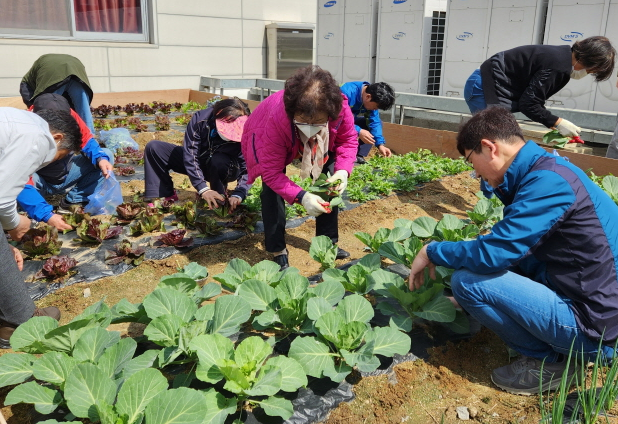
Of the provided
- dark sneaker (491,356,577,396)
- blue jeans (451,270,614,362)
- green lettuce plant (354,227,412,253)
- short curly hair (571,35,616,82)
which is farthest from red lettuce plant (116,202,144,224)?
short curly hair (571,35,616,82)

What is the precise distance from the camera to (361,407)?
2020 mm

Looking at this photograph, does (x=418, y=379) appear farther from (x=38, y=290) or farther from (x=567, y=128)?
(x=567, y=128)

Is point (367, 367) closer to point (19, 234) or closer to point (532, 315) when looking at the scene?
point (532, 315)

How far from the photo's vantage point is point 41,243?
350 centimetres

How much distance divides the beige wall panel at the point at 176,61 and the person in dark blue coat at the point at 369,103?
20.6ft

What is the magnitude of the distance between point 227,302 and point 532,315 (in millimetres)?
1286

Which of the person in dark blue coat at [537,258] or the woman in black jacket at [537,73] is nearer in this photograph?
the person in dark blue coat at [537,258]

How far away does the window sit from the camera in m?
8.51

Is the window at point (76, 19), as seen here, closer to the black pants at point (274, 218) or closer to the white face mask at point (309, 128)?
the black pants at point (274, 218)

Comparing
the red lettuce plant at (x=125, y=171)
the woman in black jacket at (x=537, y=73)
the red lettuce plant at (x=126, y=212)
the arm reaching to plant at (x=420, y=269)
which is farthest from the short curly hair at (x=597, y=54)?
the red lettuce plant at (x=125, y=171)

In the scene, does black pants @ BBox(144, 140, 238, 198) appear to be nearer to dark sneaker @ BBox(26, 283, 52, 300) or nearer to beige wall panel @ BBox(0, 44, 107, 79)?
dark sneaker @ BBox(26, 283, 52, 300)

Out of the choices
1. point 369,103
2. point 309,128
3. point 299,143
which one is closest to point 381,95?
point 369,103

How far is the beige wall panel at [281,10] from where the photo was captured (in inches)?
442

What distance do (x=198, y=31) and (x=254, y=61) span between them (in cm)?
152
